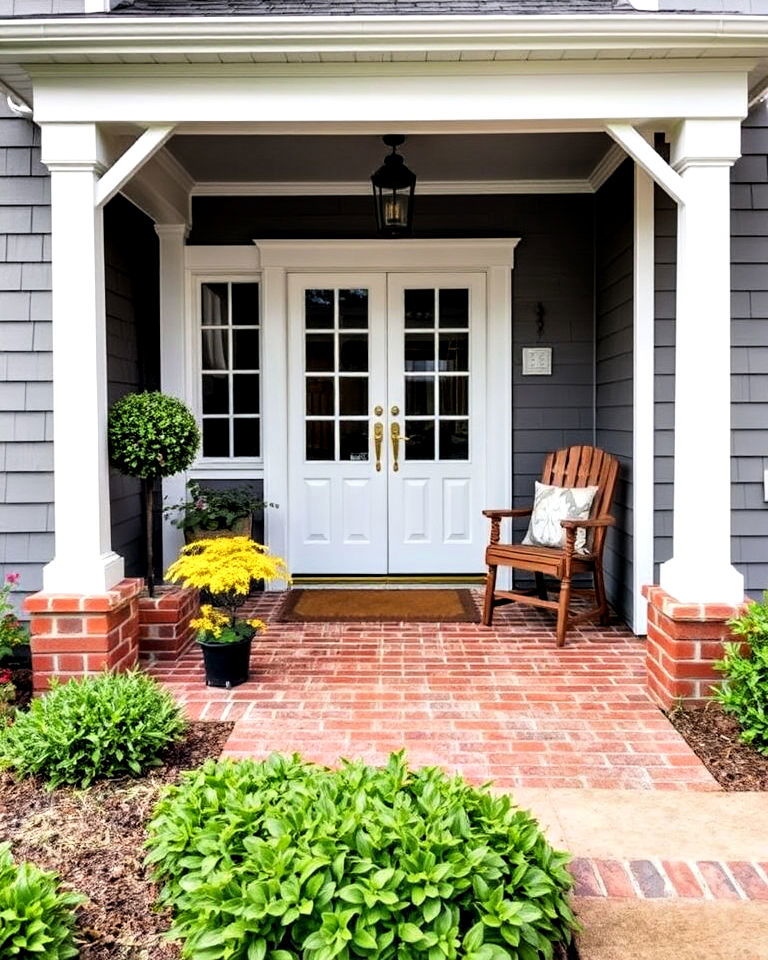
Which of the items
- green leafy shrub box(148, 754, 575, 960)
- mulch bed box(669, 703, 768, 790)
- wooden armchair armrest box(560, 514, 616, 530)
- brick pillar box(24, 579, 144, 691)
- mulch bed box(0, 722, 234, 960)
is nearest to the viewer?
green leafy shrub box(148, 754, 575, 960)

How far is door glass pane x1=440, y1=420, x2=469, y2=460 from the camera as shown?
5359mm

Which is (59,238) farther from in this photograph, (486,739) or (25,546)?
(486,739)

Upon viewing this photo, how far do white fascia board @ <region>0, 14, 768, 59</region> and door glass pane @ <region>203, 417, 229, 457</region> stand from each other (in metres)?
2.61

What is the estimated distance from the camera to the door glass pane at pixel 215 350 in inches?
211

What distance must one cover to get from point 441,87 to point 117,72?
4.06 feet

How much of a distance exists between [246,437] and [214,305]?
2.84 ft

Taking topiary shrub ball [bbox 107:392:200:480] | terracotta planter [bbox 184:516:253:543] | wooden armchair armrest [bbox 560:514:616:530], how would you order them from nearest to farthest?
1. topiary shrub ball [bbox 107:392:200:480]
2. wooden armchair armrest [bbox 560:514:616:530]
3. terracotta planter [bbox 184:516:253:543]

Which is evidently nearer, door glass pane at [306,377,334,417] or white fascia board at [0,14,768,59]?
white fascia board at [0,14,768,59]

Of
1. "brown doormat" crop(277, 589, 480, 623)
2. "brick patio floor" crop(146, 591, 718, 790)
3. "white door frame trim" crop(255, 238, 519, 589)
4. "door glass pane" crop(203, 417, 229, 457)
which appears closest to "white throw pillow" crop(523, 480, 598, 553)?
"brick patio floor" crop(146, 591, 718, 790)

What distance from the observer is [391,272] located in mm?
5289

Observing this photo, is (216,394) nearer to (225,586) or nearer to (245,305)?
(245,305)

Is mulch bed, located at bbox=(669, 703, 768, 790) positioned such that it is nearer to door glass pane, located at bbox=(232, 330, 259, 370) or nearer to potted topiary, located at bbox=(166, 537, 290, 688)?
potted topiary, located at bbox=(166, 537, 290, 688)

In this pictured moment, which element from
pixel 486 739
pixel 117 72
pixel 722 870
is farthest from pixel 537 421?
pixel 722 870

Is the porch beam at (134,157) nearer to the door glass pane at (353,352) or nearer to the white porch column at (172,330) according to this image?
the white porch column at (172,330)
